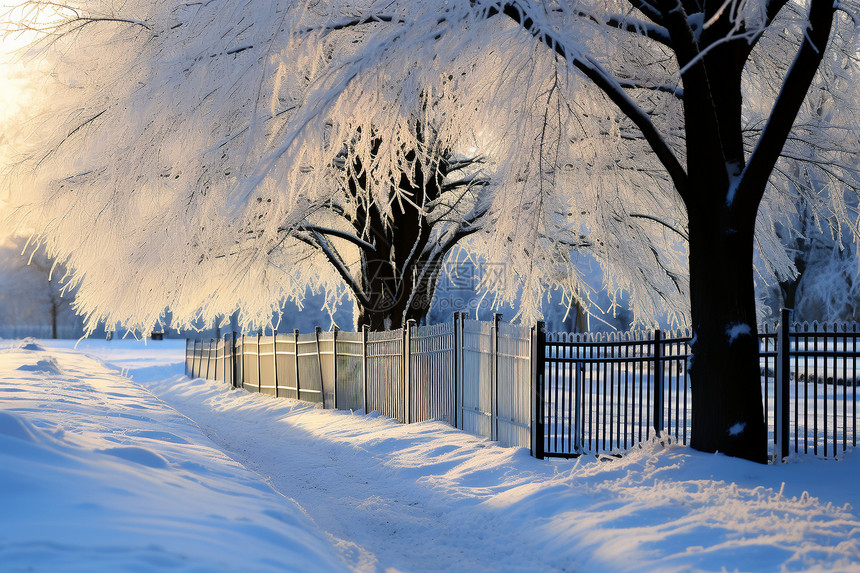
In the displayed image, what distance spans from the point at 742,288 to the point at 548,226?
245 cm

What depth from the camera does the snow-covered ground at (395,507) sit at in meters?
4.13

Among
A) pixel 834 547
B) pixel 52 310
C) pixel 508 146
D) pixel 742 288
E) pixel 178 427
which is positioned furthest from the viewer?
pixel 52 310

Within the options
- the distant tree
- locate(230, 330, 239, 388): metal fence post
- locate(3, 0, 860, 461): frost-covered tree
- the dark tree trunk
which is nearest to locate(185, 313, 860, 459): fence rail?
the dark tree trunk

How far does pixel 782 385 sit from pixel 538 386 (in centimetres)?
298

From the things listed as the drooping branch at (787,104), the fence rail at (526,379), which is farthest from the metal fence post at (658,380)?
the drooping branch at (787,104)

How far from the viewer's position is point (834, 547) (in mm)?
4938

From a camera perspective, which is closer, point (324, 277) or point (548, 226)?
Answer: point (548, 226)

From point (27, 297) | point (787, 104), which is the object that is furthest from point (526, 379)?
point (27, 297)

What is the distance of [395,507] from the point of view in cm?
745

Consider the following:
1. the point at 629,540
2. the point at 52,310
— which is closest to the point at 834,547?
the point at 629,540

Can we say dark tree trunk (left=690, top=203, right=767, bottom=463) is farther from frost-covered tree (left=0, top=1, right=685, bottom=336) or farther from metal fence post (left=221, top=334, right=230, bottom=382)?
metal fence post (left=221, top=334, right=230, bottom=382)

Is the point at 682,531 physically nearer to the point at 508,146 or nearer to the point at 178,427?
the point at 508,146

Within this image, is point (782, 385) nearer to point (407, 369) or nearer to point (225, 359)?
point (407, 369)

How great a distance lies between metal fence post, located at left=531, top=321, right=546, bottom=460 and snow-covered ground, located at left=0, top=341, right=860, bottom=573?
257mm
